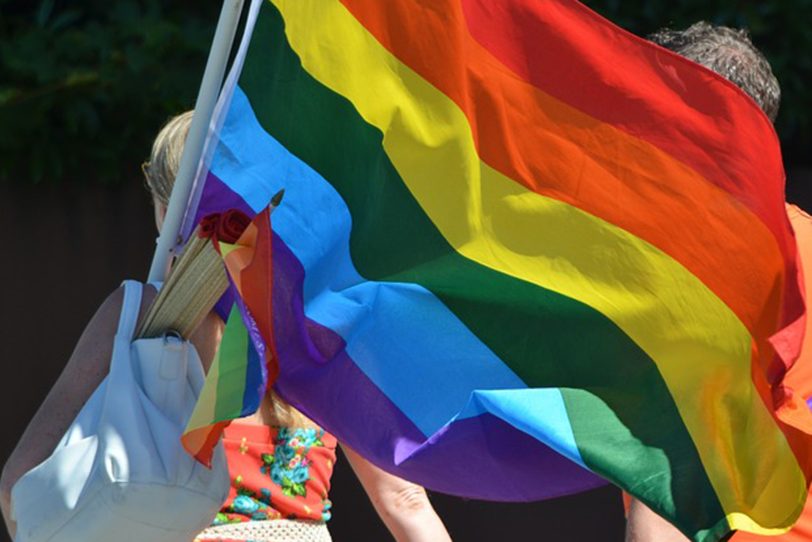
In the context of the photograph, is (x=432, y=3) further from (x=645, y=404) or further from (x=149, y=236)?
(x=149, y=236)

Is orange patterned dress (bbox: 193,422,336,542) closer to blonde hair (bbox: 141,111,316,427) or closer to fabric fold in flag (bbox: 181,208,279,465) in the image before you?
blonde hair (bbox: 141,111,316,427)

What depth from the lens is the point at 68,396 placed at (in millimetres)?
2699

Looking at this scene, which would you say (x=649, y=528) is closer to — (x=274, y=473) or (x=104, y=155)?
(x=274, y=473)

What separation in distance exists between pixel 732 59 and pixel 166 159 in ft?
3.41

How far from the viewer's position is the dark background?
4.28m

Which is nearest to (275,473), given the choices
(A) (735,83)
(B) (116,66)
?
(A) (735,83)

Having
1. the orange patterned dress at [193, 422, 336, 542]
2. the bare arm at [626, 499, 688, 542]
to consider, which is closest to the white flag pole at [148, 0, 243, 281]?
the orange patterned dress at [193, 422, 336, 542]

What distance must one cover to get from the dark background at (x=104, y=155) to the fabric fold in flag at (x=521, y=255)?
171 centimetres

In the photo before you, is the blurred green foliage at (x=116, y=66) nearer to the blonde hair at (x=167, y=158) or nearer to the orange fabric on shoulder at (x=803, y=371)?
the blonde hair at (x=167, y=158)

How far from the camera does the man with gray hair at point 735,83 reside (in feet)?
9.19

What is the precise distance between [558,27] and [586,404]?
22.2 inches

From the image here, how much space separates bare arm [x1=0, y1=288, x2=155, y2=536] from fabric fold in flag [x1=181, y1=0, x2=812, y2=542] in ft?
0.96

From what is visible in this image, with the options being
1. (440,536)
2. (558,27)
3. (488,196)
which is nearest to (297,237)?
(488,196)

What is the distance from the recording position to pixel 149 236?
4.62 m
